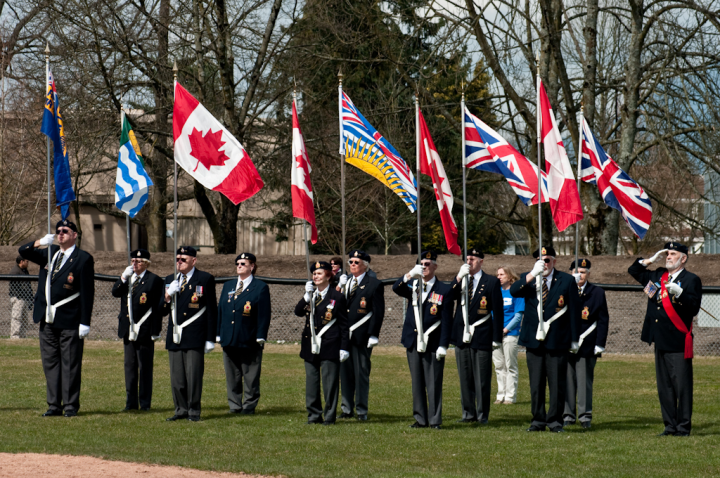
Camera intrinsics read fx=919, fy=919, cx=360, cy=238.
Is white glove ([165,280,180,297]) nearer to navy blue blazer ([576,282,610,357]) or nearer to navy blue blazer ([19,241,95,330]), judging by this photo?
navy blue blazer ([19,241,95,330])

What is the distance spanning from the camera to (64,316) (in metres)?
10.2

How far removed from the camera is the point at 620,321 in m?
18.3

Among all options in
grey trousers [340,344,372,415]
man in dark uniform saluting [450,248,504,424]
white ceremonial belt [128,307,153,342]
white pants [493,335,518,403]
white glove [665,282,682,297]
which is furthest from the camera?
white pants [493,335,518,403]

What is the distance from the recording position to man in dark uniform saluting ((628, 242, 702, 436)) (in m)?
9.20

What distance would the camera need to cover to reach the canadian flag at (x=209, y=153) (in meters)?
10.2

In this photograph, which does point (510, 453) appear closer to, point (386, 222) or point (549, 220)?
point (549, 220)

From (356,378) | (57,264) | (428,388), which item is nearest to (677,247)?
(428,388)

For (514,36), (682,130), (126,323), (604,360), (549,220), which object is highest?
(514,36)

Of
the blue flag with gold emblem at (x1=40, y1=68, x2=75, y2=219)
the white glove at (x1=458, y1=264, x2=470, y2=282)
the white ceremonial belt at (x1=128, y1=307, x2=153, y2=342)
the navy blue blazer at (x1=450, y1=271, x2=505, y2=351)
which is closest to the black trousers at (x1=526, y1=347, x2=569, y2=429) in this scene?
the navy blue blazer at (x1=450, y1=271, x2=505, y2=351)

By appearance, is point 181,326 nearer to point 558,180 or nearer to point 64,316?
point 64,316

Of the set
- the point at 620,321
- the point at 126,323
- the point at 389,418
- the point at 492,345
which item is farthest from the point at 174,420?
the point at 620,321

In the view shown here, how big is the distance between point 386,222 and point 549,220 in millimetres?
8991

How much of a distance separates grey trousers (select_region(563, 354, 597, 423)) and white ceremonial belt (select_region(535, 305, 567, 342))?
676mm

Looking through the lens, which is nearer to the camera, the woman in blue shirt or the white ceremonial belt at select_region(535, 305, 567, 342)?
the white ceremonial belt at select_region(535, 305, 567, 342)
